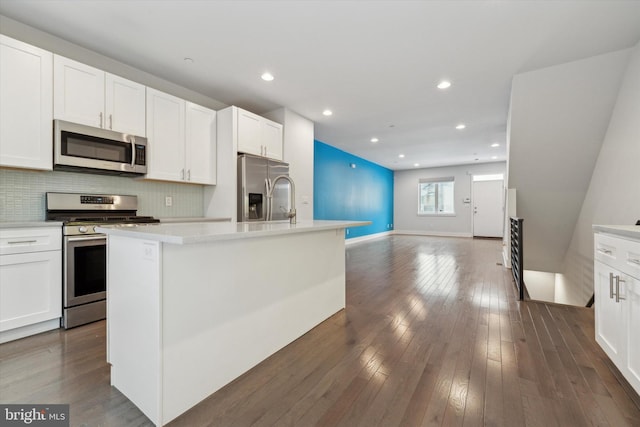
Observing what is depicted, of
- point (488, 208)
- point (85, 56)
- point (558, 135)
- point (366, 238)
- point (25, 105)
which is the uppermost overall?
point (85, 56)

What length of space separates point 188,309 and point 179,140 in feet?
8.60

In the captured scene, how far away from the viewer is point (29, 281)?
2145mm

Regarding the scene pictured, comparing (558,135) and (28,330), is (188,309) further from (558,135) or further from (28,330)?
(558,135)

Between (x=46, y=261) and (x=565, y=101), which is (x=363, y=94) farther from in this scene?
(x=46, y=261)

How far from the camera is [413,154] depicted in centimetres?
799

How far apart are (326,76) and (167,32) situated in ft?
5.56

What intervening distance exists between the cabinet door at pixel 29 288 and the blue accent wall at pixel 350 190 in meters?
4.64

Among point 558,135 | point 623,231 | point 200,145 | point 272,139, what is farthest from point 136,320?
point 558,135

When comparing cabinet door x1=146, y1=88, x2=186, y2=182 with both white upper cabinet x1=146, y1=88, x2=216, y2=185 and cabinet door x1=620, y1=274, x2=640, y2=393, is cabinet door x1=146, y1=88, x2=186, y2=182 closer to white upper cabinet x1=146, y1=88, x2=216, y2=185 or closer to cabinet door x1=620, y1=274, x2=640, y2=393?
white upper cabinet x1=146, y1=88, x2=216, y2=185

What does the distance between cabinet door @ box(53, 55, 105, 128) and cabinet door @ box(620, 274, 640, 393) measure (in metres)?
4.14

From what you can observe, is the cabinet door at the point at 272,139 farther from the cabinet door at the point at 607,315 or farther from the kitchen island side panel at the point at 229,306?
the cabinet door at the point at 607,315

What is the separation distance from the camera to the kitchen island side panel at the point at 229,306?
1300 mm

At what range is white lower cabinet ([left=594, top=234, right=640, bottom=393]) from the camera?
4.52ft

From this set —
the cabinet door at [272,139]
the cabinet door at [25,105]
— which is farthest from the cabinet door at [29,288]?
the cabinet door at [272,139]
